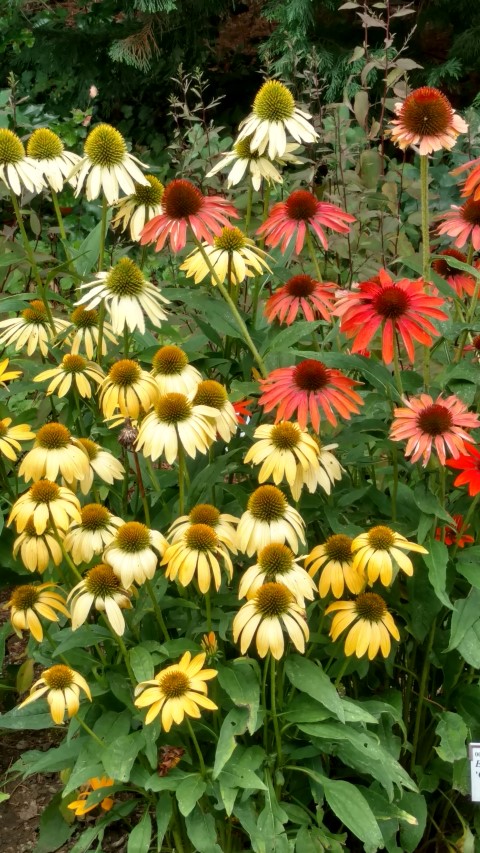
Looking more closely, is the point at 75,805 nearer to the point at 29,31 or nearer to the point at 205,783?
the point at 205,783

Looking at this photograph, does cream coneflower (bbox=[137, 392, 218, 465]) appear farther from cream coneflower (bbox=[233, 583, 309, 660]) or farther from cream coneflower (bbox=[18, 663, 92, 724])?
cream coneflower (bbox=[18, 663, 92, 724])

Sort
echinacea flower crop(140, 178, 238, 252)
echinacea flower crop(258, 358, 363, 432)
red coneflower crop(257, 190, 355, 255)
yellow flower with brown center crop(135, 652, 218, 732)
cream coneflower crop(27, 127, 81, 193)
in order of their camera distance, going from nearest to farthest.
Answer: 1. yellow flower with brown center crop(135, 652, 218, 732)
2. echinacea flower crop(258, 358, 363, 432)
3. echinacea flower crop(140, 178, 238, 252)
4. red coneflower crop(257, 190, 355, 255)
5. cream coneflower crop(27, 127, 81, 193)

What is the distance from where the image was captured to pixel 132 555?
1586 mm

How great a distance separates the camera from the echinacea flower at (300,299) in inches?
72.8

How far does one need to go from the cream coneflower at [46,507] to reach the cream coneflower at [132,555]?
9 centimetres

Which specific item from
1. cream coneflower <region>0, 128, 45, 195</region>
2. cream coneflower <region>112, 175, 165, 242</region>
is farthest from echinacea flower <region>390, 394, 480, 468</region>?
cream coneflower <region>0, 128, 45, 195</region>

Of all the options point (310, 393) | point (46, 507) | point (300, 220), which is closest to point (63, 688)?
point (46, 507)

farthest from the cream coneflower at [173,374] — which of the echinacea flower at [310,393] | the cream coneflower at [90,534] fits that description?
the cream coneflower at [90,534]

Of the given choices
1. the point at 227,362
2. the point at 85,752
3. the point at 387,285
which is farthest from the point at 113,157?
the point at 85,752

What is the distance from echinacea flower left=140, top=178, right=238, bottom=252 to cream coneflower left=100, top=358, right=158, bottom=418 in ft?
0.74

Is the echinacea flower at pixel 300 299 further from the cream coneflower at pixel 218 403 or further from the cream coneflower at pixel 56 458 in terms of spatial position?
the cream coneflower at pixel 56 458

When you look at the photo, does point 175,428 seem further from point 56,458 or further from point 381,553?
point 381,553

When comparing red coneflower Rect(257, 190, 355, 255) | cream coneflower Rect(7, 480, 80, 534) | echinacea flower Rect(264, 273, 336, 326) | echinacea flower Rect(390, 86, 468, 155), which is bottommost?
cream coneflower Rect(7, 480, 80, 534)

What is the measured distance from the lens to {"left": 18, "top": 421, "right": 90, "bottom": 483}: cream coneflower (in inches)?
65.8
